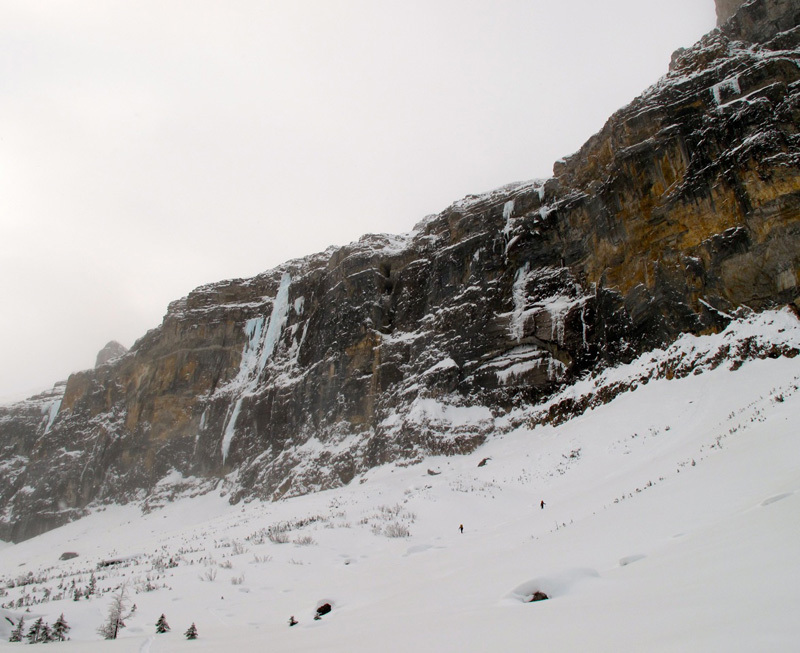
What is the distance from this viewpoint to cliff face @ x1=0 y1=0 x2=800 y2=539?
28.0 m

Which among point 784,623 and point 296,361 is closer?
point 784,623

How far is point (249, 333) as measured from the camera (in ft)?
204

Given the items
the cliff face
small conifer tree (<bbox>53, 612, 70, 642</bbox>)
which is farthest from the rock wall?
small conifer tree (<bbox>53, 612, 70, 642</bbox>)

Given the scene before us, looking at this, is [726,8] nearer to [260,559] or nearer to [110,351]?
[260,559]

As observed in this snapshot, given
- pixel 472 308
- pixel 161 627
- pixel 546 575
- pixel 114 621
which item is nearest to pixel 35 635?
pixel 114 621

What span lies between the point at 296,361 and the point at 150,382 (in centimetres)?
2395

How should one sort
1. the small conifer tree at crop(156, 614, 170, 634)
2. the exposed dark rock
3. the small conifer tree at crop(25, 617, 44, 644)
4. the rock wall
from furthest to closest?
1. the exposed dark rock
2. the rock wall
3. the small conifer tree at crop(156, 614, 170, 634)
4. the small conifer tree at crop(25, 617, 44, 644)

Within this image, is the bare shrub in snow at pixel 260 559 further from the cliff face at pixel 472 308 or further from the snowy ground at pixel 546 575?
the cliff face at pixel 472 308

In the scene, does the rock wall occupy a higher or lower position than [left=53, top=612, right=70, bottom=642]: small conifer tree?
higher

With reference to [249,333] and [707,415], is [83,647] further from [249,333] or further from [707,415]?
[249,333]

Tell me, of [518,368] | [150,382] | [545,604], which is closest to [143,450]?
[150,382]

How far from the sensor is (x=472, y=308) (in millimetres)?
41000

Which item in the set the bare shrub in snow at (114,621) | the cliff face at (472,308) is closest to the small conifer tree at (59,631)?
the bare shrub in snow at (114,621)

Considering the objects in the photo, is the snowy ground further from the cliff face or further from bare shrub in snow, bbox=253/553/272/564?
the cliff face
